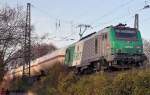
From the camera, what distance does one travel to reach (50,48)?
101m

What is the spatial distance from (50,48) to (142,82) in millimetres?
88654

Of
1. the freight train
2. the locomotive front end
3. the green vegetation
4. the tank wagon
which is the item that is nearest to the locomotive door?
the freight train

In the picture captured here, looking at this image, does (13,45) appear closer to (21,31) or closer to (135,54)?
(21,31)

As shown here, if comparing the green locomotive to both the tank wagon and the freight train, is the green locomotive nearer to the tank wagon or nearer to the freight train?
the freight train

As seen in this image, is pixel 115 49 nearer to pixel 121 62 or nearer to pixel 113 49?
pixel 113 49

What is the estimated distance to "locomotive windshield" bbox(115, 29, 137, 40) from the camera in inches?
1025

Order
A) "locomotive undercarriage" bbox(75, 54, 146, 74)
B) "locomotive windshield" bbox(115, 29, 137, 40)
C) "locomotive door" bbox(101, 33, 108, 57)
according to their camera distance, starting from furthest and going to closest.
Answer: "locomotive windshield" bbox(115, 29, 137, 40) < "locomotive door" bbox(101, 33, 108, 57) < "locomotive undercarriage" bbox(75, 54, 146, 74)

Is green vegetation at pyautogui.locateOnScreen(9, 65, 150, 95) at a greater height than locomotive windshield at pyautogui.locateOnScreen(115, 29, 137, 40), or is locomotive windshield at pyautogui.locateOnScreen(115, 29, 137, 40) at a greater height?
locomotive windshield at pyautogui.locateOnScreen(115, 29, 137, 40)

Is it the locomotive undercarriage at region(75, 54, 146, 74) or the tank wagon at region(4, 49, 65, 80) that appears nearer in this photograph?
the locomotive undercarriage at region(75, 54, 146, 74)

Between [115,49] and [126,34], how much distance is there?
5.75 feet

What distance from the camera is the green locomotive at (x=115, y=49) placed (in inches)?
980

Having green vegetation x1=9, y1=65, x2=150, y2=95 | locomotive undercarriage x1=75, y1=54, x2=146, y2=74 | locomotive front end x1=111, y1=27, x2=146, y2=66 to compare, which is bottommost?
green vegetation x1=9, y1=65, x2=150, y2=95

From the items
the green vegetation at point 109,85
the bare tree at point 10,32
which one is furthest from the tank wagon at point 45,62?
the green vegetation at point 109,85

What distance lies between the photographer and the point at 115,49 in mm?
25125
